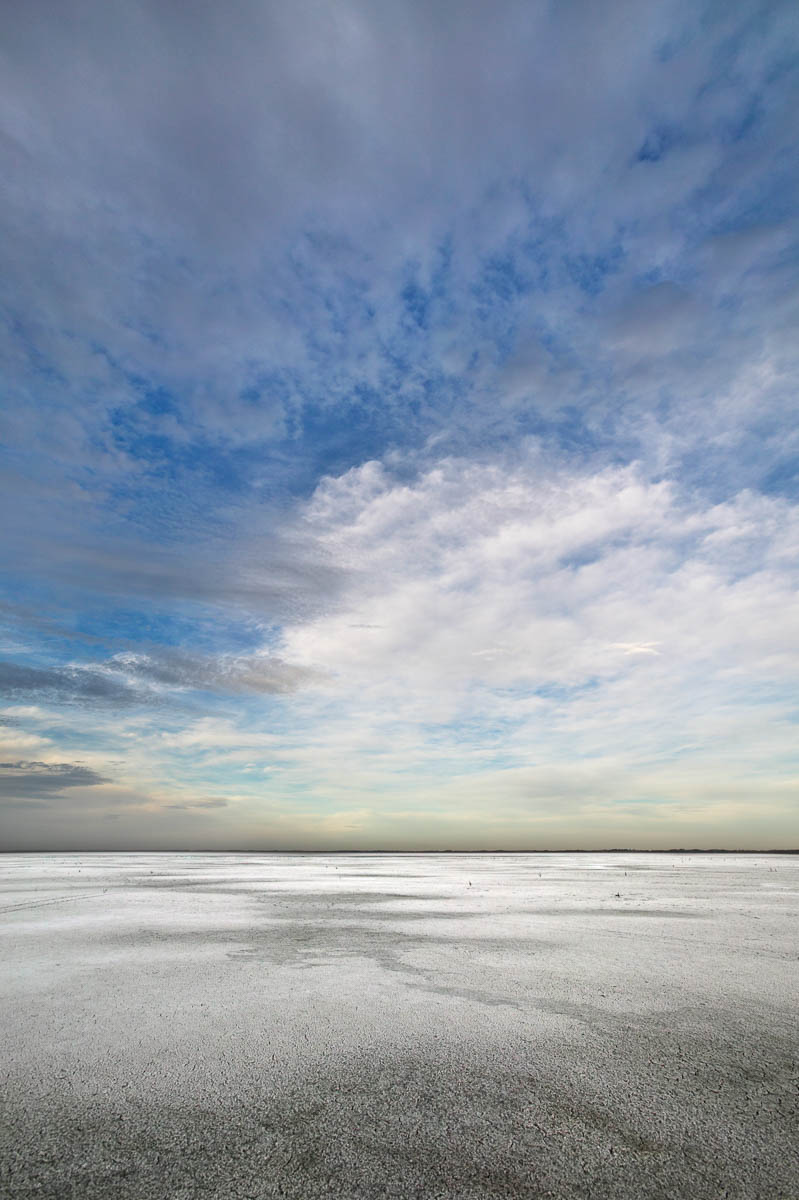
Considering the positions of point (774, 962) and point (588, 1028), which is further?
point (774, 962)

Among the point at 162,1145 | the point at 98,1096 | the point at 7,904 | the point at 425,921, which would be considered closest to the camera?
the point at 162,1145

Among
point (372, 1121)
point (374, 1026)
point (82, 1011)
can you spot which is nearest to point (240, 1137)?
point (372, 1121)

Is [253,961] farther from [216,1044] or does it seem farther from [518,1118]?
[518,1118]

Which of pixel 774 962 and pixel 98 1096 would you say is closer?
pixel 98 1096

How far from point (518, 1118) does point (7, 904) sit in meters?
15.4

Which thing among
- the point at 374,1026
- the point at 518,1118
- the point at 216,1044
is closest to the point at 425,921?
the point at 374,1026

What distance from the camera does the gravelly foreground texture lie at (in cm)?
338

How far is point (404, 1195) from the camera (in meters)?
3.14

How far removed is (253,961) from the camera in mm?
8250

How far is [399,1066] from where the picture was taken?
186 inches

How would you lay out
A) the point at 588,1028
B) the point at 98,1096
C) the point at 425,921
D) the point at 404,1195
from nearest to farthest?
the point at 404,1195
the point at 98,1096
the point at 588,1028
the point at 425,921

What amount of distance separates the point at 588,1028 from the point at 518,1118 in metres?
2.00

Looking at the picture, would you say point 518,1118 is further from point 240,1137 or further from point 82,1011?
point 82,1011

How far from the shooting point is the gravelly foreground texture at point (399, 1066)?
3.38m
